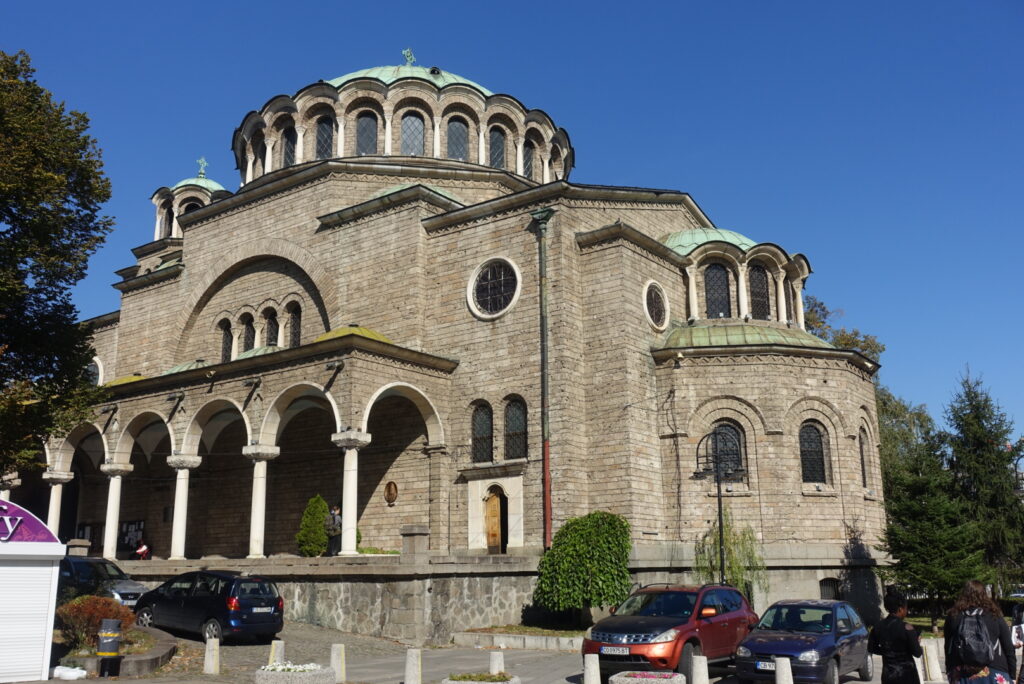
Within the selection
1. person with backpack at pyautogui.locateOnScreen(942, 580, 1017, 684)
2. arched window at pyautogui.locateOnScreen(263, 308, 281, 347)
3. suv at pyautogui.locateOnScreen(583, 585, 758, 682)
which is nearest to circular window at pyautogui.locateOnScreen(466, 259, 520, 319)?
arched window at pyautogui.locateOnScreen(263, 308, 281, 347)

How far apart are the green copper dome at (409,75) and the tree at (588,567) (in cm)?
1800

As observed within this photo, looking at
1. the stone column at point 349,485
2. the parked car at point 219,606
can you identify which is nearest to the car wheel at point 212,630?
the parked car at point 219,606

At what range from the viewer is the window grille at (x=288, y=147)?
32.7 metres

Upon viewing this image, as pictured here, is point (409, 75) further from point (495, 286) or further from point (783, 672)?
point (783, 672)

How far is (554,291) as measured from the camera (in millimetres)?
23719

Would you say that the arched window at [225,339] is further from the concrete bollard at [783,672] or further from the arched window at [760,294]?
the concrete bollard at [783,672]

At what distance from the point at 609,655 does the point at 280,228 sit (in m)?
20.8

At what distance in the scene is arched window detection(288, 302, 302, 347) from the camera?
1129 inches

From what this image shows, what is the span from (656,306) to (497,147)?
10877 millimetres

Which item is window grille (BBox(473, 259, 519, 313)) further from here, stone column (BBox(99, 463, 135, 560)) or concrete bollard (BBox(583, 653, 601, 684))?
concrete bollard (BBox(583, 653, 601, 684))

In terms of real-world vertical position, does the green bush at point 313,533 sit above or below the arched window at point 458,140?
below

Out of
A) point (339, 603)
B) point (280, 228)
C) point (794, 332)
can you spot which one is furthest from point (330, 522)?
point (794, 332)

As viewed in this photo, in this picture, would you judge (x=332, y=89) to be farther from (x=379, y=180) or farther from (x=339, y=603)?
(x=339, y=603)

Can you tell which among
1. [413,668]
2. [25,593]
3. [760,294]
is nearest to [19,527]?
[25,593]
